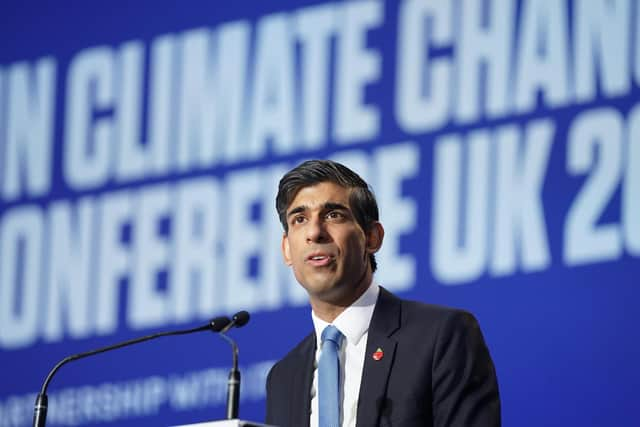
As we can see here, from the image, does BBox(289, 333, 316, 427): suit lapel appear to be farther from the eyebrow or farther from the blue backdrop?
the blue backdrop

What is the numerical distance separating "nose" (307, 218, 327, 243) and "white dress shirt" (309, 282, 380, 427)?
0.24 metres

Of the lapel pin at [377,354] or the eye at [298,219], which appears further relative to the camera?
the eye at [298,219]

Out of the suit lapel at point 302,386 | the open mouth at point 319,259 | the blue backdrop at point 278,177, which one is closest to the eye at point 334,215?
the open mouth at point 319,259

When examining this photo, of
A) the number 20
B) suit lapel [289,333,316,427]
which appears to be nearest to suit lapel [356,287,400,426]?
suit lapel [289,333,316,427]

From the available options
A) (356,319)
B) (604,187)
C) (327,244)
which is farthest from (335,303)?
(604,187)

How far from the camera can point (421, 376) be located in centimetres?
368

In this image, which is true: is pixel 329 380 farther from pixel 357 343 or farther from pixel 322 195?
pixel 322 195

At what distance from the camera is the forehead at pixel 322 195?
391cm

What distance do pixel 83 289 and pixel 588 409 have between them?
2583 millimetres

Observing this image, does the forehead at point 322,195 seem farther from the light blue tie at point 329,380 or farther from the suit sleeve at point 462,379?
the suit sleeve at point 462,379

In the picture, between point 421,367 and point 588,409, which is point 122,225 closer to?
point 588,409

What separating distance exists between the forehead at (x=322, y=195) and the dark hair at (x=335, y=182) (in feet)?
0.04

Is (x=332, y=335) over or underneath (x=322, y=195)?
underneath

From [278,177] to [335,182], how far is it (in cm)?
193
